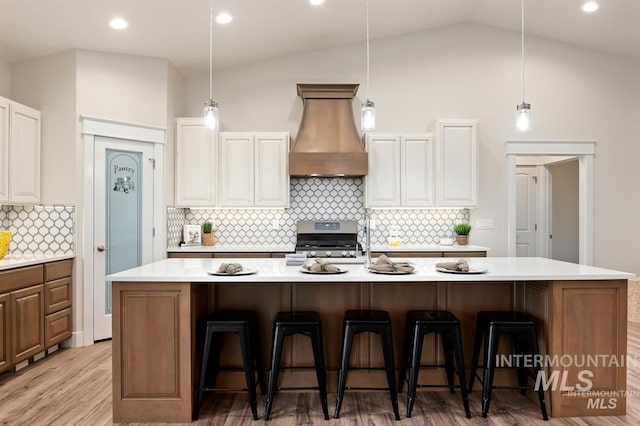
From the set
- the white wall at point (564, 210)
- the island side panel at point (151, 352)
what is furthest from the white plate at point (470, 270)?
the white wall at point (564, 210)

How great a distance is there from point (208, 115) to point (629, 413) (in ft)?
10.9

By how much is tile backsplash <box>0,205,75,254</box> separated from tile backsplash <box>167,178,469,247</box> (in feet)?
4.58

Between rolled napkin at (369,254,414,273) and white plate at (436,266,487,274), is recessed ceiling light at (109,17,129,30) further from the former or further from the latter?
white plate at (436,266,487,274)

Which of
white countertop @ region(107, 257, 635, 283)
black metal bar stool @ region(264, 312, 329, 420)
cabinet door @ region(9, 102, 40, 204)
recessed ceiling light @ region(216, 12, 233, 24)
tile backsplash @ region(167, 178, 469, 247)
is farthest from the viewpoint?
tile backsplash @ region(167, 178, 469, 247)

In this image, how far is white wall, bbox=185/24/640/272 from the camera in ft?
17.4

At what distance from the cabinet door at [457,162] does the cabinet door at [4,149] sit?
14.0 feet

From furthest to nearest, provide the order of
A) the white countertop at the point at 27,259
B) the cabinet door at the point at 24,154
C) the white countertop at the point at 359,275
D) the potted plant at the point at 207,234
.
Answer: the potted plant at the point at 207,234 → the cabinet door at the point at 24,154 → the white countertop at the point at 27,259 → the white countertop at the point at 359,275

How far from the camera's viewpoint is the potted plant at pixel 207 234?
5.10 m

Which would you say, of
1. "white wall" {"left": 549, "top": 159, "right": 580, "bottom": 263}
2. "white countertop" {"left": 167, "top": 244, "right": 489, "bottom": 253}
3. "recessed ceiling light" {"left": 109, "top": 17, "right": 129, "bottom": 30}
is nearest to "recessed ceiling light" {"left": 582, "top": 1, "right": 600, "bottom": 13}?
"white countertop" {"left": 167, "top": 244, "right": 489, "bottom": 253}

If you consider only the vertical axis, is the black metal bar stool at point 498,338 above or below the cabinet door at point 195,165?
below

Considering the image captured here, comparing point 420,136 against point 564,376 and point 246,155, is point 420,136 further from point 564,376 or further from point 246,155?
point 564,376

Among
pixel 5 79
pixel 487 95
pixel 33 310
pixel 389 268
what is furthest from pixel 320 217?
pixel 5 79

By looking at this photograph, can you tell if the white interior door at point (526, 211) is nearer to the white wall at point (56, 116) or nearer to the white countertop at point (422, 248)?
the white countertop at point (422, 248)

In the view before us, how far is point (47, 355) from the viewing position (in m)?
3.85
